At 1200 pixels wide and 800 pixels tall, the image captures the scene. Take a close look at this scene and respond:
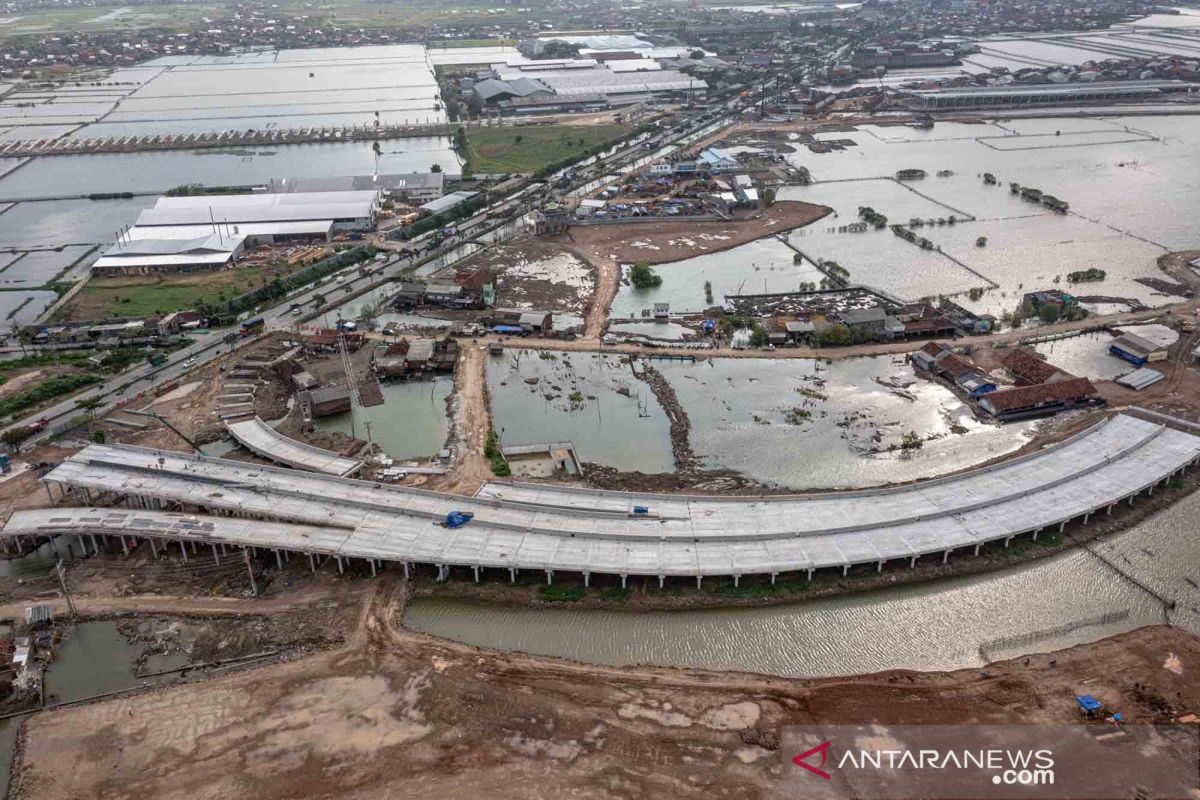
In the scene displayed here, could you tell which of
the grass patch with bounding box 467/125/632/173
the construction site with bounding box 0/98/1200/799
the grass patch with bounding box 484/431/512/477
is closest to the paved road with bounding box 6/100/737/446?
the construction site with bounding box 0/98/1200/799

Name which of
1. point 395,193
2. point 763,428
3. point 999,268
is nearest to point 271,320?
point 395,193

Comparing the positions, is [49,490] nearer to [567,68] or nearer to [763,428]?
[763,428]

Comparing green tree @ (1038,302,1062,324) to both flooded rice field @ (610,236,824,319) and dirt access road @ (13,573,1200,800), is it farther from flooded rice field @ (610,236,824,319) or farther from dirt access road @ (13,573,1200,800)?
dirt access road @ (13,573,1200,800)

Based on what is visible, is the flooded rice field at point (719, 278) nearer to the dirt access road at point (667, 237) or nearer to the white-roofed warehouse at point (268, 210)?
the dirt access road at point (667, 237)

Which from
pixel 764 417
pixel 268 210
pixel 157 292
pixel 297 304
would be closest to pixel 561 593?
pixel 764 417

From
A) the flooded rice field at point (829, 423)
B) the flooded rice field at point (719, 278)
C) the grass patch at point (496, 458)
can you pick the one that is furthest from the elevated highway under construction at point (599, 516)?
the flooded rice field at point (719, 278)

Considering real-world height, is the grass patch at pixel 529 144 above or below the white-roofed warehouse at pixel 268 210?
above
